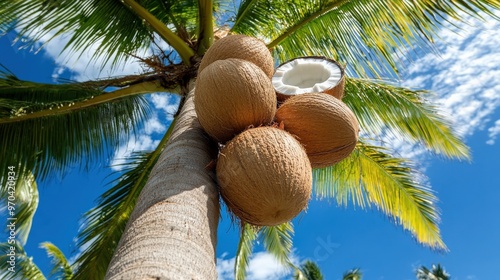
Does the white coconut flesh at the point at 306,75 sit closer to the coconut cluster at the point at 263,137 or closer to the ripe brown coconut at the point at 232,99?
the coconut cluster at the point at 263,137

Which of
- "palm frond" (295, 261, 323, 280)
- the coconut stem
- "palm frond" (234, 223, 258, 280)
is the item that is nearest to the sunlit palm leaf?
the coconut stem

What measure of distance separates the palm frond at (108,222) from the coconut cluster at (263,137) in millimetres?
2805

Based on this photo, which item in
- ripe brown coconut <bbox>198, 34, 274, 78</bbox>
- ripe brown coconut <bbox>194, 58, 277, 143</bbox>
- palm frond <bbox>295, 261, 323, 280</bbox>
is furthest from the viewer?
palm frond <bbox>295, 261, 323, 280</bbox>

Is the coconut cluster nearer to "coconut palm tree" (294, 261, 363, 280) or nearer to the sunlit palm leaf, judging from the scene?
the sunlit palm leaf

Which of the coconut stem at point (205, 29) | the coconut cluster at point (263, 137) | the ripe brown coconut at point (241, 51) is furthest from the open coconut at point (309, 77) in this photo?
the coconut stem at point (205, 29)

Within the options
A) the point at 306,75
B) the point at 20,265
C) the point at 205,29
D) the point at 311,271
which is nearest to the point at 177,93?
the point at 205,29

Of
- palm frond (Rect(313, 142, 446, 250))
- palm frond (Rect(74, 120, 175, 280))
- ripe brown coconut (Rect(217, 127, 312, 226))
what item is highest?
ripe brown coconut (Rect(217, 127, 312, 226))

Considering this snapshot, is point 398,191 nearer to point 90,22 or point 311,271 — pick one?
point 90,22

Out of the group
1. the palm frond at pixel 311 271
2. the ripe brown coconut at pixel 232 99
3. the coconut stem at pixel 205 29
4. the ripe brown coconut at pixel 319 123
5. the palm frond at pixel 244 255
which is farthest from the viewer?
the palm frond at pixel 311 271

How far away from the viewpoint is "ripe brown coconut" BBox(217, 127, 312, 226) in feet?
5.93

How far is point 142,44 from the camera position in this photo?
518 centimetres

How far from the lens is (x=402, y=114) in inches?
194

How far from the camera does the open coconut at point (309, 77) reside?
256 cm

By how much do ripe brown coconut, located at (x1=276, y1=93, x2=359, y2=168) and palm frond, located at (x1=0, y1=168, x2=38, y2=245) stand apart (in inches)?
122
